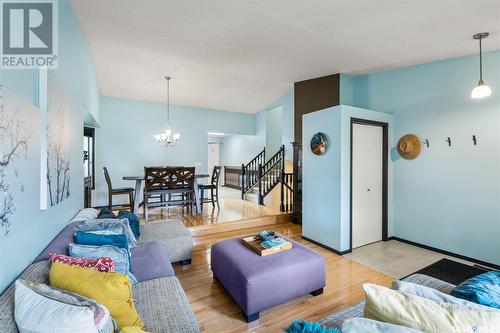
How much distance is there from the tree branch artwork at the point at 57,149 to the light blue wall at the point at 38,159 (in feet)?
0.47

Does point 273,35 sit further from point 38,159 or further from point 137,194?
point 137,194

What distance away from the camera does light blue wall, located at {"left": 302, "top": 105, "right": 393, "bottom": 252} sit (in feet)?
11.2

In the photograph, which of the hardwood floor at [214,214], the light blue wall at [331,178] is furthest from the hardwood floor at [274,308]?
the hardwood floor at [214,214]

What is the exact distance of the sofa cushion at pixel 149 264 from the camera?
6.34 feet

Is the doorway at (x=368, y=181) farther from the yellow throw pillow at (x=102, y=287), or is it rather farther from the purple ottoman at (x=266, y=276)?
the yellow throw pillow at (x=102, y=287)

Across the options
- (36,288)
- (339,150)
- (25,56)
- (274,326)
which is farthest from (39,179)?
(339,150)

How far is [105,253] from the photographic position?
67.4 inches

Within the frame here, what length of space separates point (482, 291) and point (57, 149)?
3.08m

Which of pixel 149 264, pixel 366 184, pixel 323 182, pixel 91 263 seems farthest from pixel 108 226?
pixel 366 184

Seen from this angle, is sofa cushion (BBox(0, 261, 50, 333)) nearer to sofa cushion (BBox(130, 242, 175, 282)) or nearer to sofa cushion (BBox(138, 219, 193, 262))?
sofa cushion (BBox(130, 242, 175, 282))

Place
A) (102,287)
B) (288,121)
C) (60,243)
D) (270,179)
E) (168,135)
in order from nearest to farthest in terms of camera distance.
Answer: (102,287), (60,243), (168,135), (288,121), (270,179)

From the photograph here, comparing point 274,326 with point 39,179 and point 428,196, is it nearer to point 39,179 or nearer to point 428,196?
point 39,179
